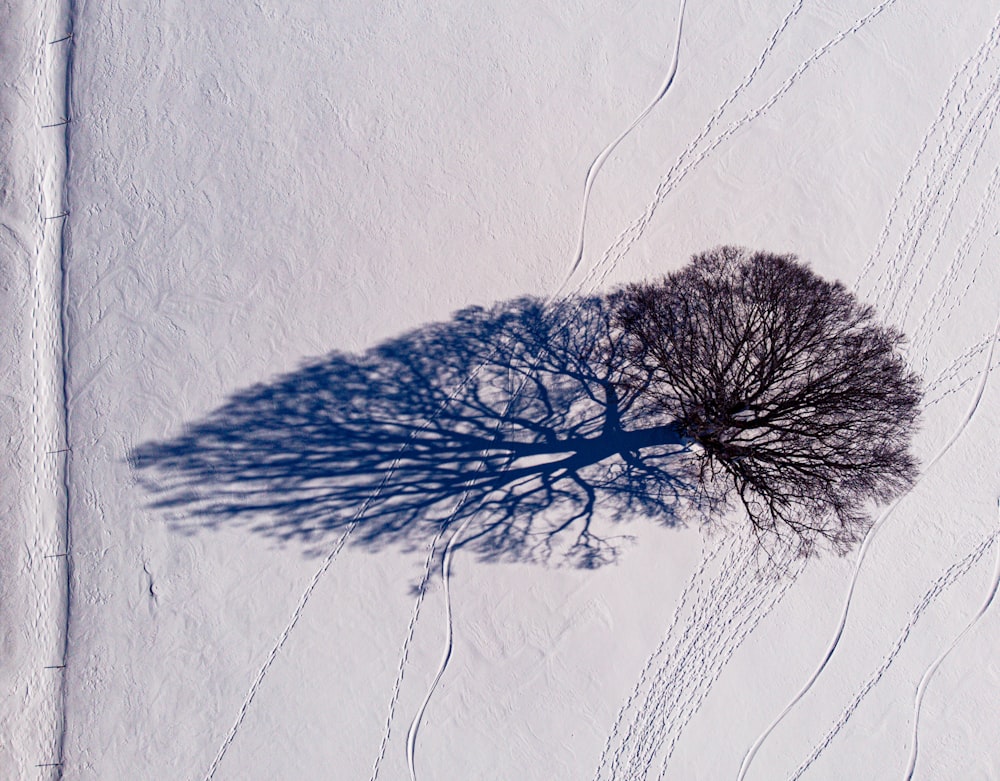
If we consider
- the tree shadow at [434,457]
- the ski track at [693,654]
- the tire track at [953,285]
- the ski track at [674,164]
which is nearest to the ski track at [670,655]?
the ski track at [693,654]

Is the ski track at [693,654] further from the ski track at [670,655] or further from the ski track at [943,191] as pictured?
the ski track at [943,191]

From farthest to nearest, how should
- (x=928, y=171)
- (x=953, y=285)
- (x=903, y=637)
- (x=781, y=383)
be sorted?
(x=928, y=171)
(x=953, y=285)
(x=903, y=637)
(x=781, y=383)

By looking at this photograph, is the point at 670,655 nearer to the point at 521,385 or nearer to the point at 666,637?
the point at 666,637

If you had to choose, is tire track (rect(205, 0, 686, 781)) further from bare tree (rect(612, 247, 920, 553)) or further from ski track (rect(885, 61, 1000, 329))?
ski track (rect(885, 61, 1000, 329))

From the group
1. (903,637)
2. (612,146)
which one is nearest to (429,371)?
(612,146)

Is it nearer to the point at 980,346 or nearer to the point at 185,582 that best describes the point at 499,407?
the point at 185,582

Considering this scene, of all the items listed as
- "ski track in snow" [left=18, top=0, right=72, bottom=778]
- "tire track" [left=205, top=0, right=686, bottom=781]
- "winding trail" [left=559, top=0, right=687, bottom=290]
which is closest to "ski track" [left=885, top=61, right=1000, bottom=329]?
"winding trail" [left=559, top=0, right=687, bottom=290]
